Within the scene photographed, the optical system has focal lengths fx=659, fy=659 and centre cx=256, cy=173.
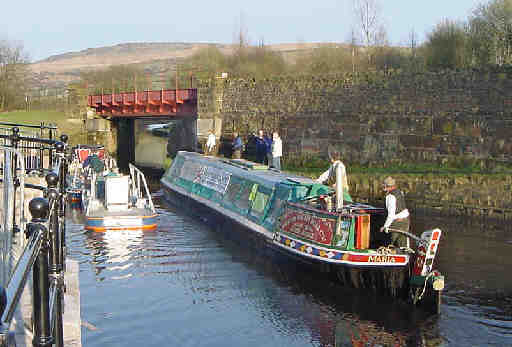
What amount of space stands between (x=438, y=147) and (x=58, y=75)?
118m

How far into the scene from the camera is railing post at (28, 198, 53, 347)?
2953 mm

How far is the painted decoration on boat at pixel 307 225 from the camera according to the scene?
12086 millimetres

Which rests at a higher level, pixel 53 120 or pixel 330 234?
pixel 53 120

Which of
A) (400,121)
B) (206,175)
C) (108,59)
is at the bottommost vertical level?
(206,175)

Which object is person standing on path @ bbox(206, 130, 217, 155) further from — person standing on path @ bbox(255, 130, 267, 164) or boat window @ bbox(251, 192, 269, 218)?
boat window @ bbox(251, 192, 269, 218)

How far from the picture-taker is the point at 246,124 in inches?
1267

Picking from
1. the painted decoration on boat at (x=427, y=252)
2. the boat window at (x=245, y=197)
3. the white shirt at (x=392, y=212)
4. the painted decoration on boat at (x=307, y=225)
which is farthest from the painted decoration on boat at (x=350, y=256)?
the boat window at (x=245, y=197)

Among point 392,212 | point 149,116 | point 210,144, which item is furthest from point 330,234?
point 149,116

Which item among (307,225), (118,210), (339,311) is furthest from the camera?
(118,210)

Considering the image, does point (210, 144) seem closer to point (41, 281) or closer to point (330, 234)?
point (330, 234)

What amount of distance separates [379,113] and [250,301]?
16.4 metres

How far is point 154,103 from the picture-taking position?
Answer: 121 ft

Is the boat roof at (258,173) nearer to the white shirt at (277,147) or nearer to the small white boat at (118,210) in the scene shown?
the small white boat at (118,210)

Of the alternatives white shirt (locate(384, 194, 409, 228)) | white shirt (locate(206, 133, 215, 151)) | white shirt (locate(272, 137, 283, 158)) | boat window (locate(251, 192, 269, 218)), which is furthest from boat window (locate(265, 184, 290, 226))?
white shirt (locate(206, 133, 215, 151))
